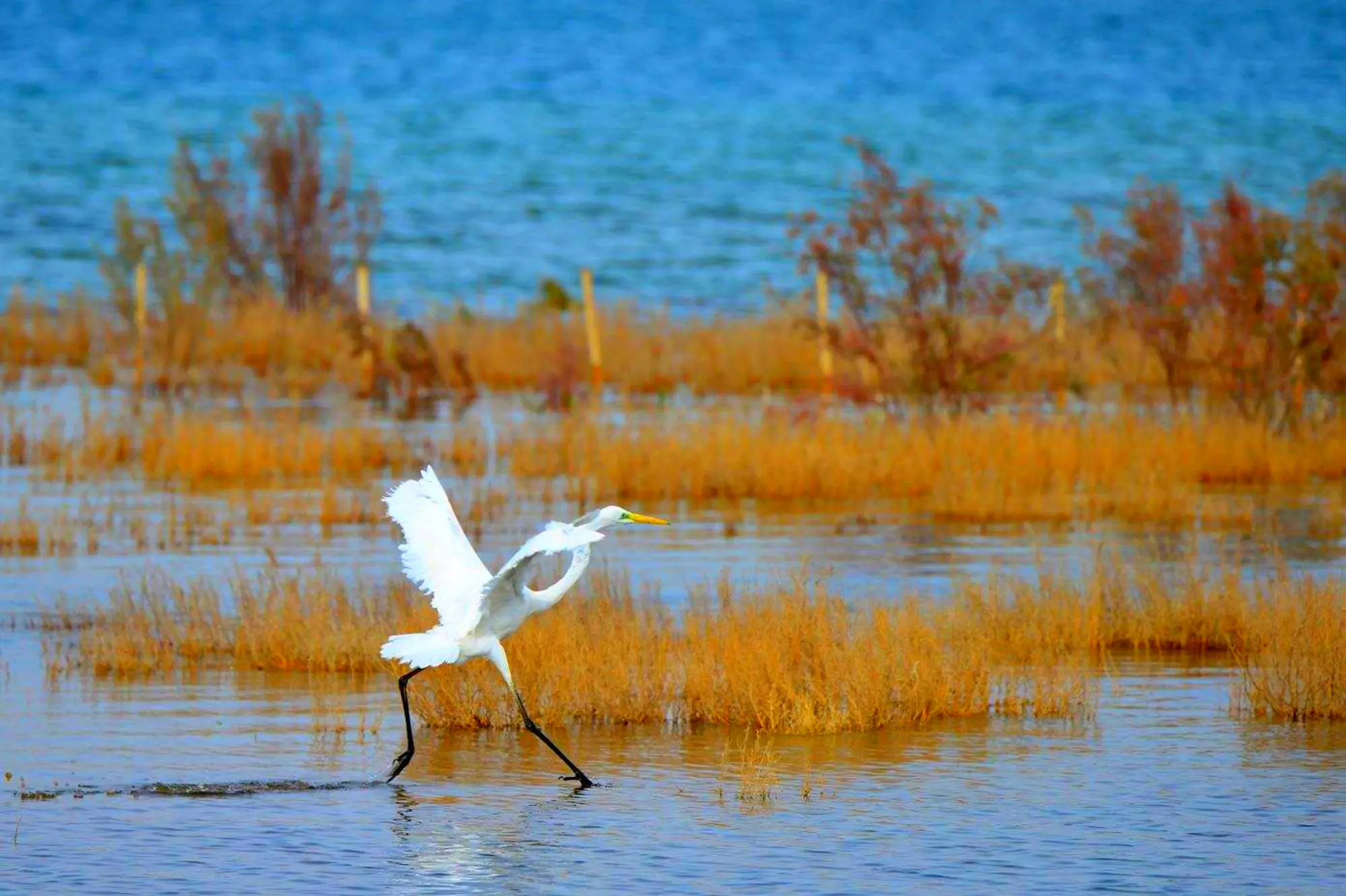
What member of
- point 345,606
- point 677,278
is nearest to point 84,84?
point 677,278

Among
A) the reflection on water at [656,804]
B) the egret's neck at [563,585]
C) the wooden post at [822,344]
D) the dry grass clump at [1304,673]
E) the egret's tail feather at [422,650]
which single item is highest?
the wooden post at [822,344]

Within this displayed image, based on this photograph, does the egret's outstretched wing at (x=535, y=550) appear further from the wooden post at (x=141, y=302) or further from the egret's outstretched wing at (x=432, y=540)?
the wooden post at (x=141, y=302)

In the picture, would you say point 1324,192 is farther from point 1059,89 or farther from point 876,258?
point 1059,89

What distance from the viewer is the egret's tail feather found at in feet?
31.1

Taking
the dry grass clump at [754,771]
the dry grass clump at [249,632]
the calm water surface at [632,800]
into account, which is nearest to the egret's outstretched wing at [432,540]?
the calm water surface at [632,800]

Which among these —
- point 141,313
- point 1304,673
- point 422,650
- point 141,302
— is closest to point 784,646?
point 422,650

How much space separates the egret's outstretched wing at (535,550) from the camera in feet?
29.7

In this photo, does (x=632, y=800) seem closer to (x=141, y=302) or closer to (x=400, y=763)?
(x=400, y=763)

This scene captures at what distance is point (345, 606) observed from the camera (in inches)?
506

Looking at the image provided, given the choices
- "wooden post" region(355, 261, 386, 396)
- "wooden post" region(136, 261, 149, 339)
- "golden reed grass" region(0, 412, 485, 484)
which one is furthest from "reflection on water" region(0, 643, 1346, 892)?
"wooden post" region(136, 261, 149, 339)

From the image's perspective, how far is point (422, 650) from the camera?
954cm

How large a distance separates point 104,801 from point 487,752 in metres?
2.02

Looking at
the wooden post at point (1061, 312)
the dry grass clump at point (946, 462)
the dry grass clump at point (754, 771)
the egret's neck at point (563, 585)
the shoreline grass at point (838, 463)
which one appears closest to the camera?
the dry grass clump at point (754, 771)

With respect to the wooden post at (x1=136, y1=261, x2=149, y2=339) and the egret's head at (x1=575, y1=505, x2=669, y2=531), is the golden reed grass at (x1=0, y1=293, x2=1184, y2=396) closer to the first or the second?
the wooden post at (x1=136, y1=261, x2=149, y2=339)
